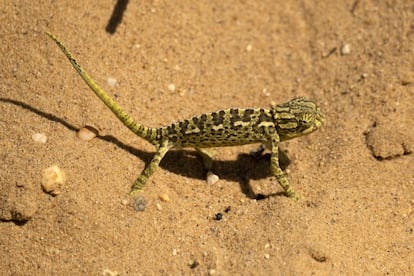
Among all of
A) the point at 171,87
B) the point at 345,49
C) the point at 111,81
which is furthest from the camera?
the point at 345,49

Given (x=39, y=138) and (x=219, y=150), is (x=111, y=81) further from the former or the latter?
(x=219, y=150)

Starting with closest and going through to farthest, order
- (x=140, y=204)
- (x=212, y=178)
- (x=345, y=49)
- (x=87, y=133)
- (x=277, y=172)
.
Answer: (x=140, y=204), (x=277, y=172), (x=87, y=133), (x=212, y=178), (x=345, y=49)

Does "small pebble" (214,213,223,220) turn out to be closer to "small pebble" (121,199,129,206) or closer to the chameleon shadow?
the chameleon shadow

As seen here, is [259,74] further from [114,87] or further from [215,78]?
[114,87]

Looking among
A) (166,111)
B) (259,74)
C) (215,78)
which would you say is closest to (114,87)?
(166,111)

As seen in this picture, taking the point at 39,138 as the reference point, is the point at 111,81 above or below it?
above

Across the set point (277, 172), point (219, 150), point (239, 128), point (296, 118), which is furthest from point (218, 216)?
point (296, 118)
